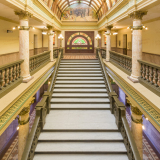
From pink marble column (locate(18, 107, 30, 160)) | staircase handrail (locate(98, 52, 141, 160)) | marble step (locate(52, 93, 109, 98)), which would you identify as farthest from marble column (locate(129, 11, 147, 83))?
pink marble column (locate(18, 107, 30, 160))

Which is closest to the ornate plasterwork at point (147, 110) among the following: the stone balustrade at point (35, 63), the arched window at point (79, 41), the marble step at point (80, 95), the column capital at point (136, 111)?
the column capital at point (136, 111)

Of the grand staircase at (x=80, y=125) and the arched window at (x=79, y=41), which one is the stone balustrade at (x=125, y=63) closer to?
the grand staircase at (x=80, y=125)

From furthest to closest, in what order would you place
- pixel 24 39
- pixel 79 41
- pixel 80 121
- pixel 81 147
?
pixel 79 41 < pixel 80 121 < pixel 24 39 < pixel 81 147

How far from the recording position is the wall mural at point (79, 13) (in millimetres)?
20047

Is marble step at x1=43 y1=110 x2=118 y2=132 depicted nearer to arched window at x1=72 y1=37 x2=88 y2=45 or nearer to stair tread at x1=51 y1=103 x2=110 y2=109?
stair tread at x1=51 y1=103 x2=110 y2=109

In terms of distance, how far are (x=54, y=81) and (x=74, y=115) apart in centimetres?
365

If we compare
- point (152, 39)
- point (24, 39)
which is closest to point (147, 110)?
point (24, 39)

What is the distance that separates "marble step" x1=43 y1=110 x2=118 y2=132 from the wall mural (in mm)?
15260

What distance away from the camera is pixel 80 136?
6465 mm

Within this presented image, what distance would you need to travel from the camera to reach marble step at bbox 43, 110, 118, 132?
22.3 ft

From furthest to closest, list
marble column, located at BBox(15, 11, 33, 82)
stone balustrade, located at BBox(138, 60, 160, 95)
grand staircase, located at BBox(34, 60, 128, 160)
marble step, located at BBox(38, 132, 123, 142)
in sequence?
1. marble column, located at BBox(15, 11, 33, 82)
2. marble step, located at BBox(38, 132, 123, 142)
3. grand staircase, located at BBox(34, 60, 128, 160)
4. stone balustrade, located at BBox(138, 60, 160, 95)

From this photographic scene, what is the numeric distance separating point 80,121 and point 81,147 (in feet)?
5.03

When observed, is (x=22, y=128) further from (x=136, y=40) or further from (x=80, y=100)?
(x=136, y=40)

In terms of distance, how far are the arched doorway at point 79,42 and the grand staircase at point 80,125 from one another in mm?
10338
